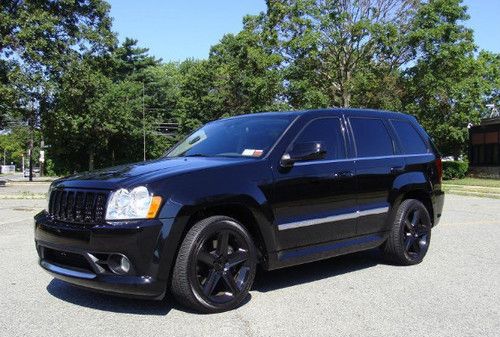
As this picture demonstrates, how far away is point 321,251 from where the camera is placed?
5.64 metres

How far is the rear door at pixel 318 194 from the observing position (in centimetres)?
530

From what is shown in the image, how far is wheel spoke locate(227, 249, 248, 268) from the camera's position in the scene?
4859mm

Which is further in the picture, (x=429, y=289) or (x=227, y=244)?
(x=429, y=289)

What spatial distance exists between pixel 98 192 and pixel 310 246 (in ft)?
7.09

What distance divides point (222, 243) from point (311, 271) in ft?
6.43

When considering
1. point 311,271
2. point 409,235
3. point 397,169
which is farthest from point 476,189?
point 311,271

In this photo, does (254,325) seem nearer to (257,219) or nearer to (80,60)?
(257,219)

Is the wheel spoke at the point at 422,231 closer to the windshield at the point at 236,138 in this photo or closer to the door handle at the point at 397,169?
the door handle at the point at 397,169

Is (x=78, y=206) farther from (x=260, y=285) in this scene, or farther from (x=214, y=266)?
(x=260, y=285)

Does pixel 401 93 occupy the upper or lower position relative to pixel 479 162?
upper

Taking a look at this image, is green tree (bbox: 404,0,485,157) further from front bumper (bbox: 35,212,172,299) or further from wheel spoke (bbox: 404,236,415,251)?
front bumper (bbox: 35,212,172,299)

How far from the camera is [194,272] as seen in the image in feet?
15.1

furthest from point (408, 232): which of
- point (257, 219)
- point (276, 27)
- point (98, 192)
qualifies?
point (276, 27)

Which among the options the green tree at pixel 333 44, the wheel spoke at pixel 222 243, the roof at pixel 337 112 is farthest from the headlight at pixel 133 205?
the green tree at pixel 333 44
